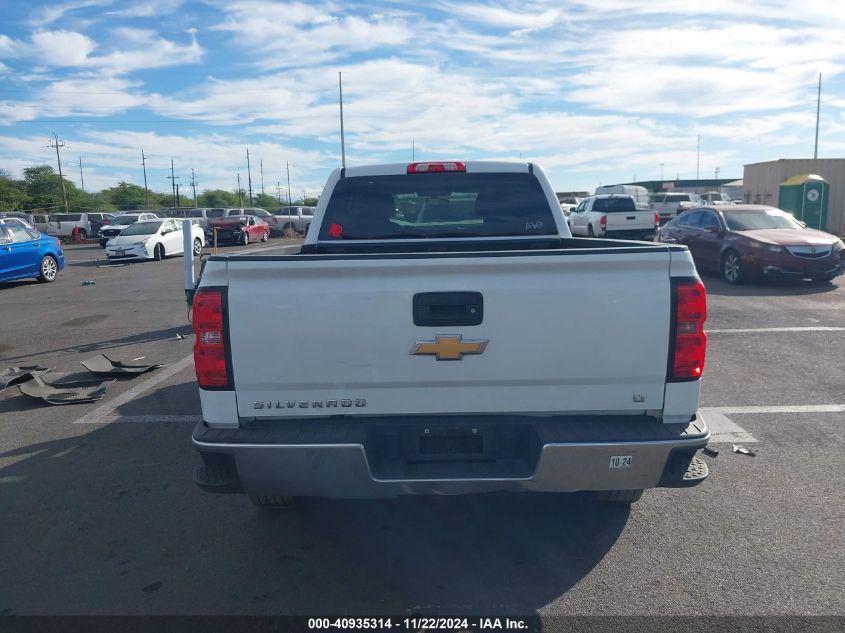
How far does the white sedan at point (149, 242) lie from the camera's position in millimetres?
24234

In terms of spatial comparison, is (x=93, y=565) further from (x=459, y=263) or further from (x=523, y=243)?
(x=523, y=243)

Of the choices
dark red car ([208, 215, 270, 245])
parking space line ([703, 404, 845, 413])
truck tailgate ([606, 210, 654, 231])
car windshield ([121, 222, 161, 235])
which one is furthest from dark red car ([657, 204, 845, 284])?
dark red car ([208, 215, 270, 245])

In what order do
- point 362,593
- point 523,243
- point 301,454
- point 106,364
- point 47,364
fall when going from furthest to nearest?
point 47,364 < point 106,364 < point 523,243 < point 362,593 < point 301,454

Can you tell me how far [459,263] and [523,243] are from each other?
6.28 ft

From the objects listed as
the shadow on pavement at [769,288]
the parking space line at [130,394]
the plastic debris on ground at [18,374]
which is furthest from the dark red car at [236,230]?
the parking space line at [130,394]

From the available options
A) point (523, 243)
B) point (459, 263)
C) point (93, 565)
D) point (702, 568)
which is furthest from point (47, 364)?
point (702, 568)

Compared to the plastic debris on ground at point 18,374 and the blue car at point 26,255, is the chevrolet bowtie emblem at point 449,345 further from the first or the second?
the blue car at point 26,255

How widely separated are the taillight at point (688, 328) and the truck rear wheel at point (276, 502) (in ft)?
7.03

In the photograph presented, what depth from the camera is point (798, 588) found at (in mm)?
3395

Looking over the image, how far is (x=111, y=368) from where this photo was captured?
7.79m

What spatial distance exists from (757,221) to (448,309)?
13.4 m

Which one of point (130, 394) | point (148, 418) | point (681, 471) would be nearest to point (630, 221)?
point (130, 394)

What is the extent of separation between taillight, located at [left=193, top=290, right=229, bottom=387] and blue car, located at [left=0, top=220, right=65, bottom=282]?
1603cm

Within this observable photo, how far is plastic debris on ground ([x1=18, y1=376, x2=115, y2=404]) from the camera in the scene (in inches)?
268
